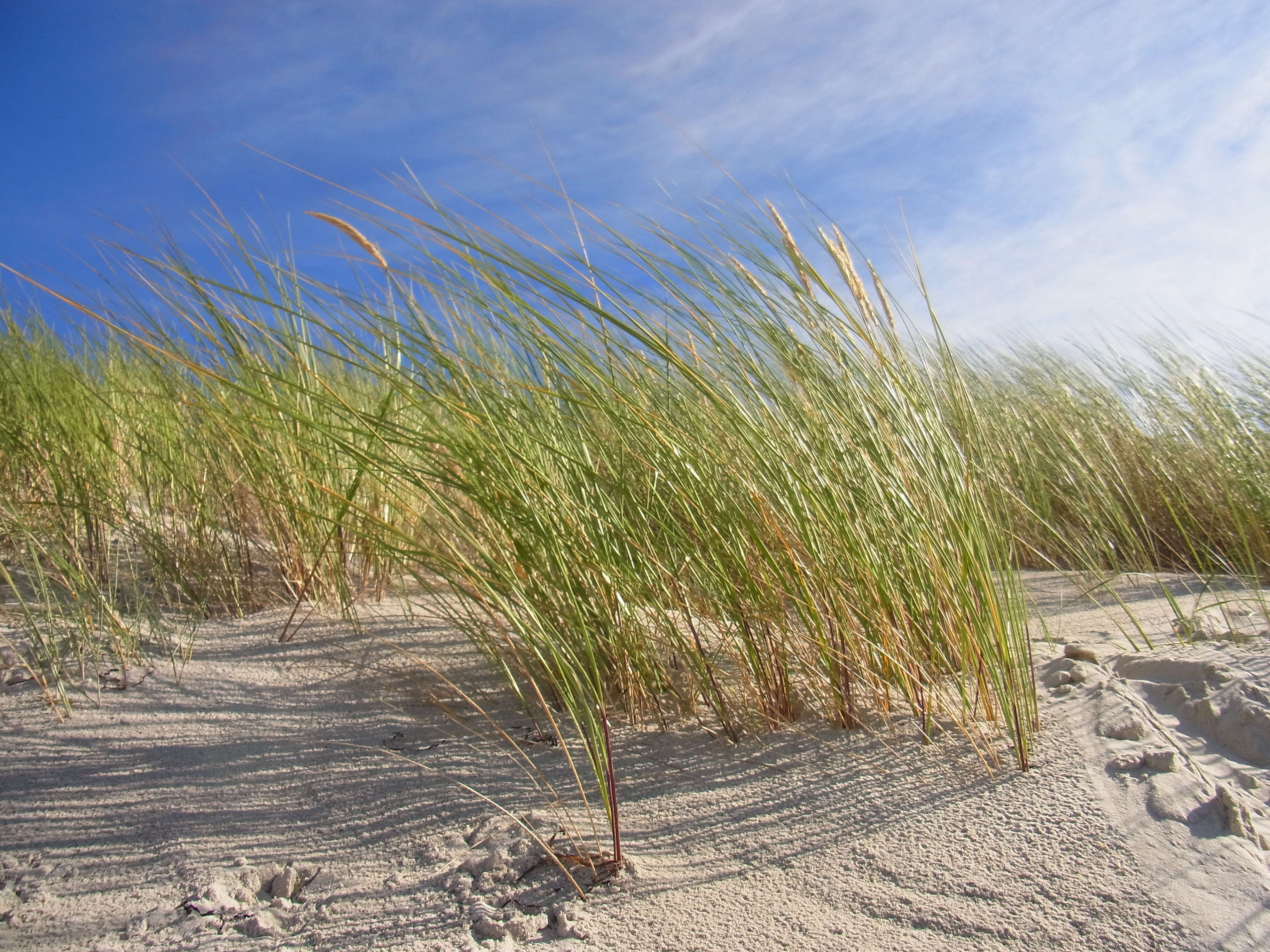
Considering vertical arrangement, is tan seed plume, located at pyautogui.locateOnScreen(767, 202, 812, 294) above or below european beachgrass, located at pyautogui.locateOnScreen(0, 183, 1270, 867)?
above

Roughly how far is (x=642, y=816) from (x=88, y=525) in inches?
78.4

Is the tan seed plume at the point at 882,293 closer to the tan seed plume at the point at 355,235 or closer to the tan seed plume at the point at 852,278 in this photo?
the tan seed plume at the point at 852,278

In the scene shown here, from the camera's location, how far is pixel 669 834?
1379mm

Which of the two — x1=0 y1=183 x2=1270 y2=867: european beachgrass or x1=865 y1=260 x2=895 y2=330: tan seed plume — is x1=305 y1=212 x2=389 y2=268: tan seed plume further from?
x1=865 y1=260 x2=895 y2=330: tan seed plume

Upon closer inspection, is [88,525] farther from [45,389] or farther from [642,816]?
[642,816]

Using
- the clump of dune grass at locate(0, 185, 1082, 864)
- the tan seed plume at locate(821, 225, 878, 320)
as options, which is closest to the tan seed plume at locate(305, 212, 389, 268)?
the clump of dune grass at locate(0, 185, 1082, 864)

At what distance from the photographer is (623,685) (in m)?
1.70

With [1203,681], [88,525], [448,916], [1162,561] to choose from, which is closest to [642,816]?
[448,916]

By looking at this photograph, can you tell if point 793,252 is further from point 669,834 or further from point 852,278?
point 669,834

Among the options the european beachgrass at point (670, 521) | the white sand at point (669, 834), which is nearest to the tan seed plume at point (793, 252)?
the european beachgrass at point (670, 521)

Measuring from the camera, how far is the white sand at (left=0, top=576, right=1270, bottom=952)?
3.80ft

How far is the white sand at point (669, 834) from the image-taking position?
1.16 metres

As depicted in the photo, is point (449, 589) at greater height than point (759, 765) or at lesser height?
greater

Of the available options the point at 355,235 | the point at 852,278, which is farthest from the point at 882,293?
the point at 355,235
